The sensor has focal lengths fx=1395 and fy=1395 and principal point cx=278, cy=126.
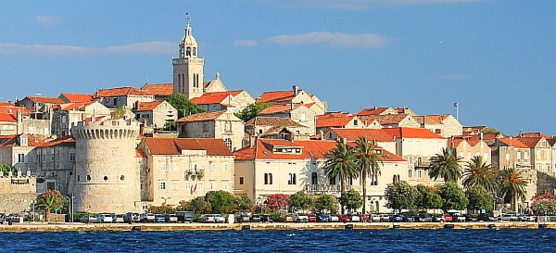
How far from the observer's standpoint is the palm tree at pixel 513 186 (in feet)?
448

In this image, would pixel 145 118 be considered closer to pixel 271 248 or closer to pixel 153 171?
pixel 153 171

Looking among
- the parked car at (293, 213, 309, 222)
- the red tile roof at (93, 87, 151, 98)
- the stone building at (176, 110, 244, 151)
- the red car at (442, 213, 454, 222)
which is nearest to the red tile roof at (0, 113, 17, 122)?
the red tile roof at (93, 87, 151, 98)

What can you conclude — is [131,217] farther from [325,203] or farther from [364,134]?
[364,134]

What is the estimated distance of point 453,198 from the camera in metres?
130

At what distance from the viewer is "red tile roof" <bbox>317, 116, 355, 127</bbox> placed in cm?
15062

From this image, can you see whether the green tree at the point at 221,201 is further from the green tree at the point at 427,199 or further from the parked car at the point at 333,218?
the green tree at the point at 427,199

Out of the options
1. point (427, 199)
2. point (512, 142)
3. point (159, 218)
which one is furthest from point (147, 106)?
point (159, 218)

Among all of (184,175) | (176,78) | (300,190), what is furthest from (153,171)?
(176,78)

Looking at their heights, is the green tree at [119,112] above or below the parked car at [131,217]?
above

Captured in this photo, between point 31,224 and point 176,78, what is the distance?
6718 cm

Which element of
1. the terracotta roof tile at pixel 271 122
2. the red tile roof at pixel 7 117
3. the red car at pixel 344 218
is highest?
the red tile roof at pixel 7 117

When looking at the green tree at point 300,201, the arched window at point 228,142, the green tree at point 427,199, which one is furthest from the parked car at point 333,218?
the arched window at point 228,142

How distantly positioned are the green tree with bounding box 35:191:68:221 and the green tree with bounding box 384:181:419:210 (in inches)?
1180

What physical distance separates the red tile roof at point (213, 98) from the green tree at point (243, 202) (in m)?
43.4
